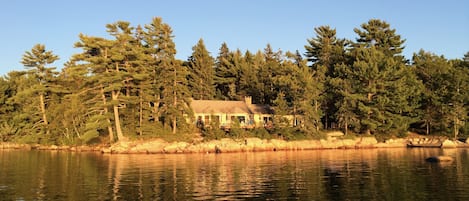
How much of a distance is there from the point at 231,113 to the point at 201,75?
1860cm

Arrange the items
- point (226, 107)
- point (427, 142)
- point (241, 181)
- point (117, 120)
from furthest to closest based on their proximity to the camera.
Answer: point (226, 107) < point (427, 142) < point (117, 120) < point (241, 181)

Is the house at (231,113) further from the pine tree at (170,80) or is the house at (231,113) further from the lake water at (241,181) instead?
the lake water at (241,181)

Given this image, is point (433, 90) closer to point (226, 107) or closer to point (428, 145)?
point (428, 145)

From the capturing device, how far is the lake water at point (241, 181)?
869 inches

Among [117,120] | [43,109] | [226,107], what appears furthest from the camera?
[226,107]

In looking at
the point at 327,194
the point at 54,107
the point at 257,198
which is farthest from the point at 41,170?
the point at 54,107

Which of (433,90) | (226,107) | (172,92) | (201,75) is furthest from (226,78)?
(433,90)

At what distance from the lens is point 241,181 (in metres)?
27.4

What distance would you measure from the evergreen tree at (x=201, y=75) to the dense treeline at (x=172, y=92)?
13.3 m

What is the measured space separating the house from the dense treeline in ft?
10.0

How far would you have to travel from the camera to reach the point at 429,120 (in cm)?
6675

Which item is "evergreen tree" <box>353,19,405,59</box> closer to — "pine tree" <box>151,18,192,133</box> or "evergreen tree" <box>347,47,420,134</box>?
"evergreen tree" <box>347,47,420,134</box>

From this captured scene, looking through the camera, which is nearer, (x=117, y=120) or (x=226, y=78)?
(x=117, y=120)

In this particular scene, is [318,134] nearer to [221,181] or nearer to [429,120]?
[429,120]
